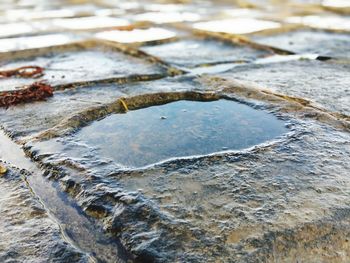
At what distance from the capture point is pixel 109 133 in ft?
6.56

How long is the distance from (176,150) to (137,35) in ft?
7.72

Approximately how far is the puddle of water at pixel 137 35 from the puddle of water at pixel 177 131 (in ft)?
5.32

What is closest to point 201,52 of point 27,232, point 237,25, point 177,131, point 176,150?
point 237,25

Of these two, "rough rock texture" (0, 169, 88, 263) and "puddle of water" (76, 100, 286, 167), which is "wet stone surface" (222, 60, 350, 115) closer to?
"puddle of water" (76, 100, 286, 167)

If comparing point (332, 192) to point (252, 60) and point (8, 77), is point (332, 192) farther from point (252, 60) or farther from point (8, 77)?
point (8, 77)

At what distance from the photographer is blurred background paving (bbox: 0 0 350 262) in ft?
4.14

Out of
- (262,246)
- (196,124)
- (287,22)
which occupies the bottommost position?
(287,22)

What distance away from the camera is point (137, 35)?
398cm

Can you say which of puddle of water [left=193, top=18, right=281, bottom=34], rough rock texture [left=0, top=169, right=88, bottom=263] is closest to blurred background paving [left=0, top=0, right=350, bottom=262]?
rough rock texture [left=0, top=169, right=88, bottom=263]

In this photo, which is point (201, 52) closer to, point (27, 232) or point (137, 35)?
point (137, 35)

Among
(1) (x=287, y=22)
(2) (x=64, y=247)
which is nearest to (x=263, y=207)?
(2) (x=64, y=247)

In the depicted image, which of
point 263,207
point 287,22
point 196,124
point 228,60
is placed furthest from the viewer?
point 287,22

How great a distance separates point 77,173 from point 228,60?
1.85 m

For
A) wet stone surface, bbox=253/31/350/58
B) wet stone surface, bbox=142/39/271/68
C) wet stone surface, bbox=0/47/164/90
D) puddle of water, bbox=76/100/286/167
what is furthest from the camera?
wet stone surface, bbox=253/31/350/58
